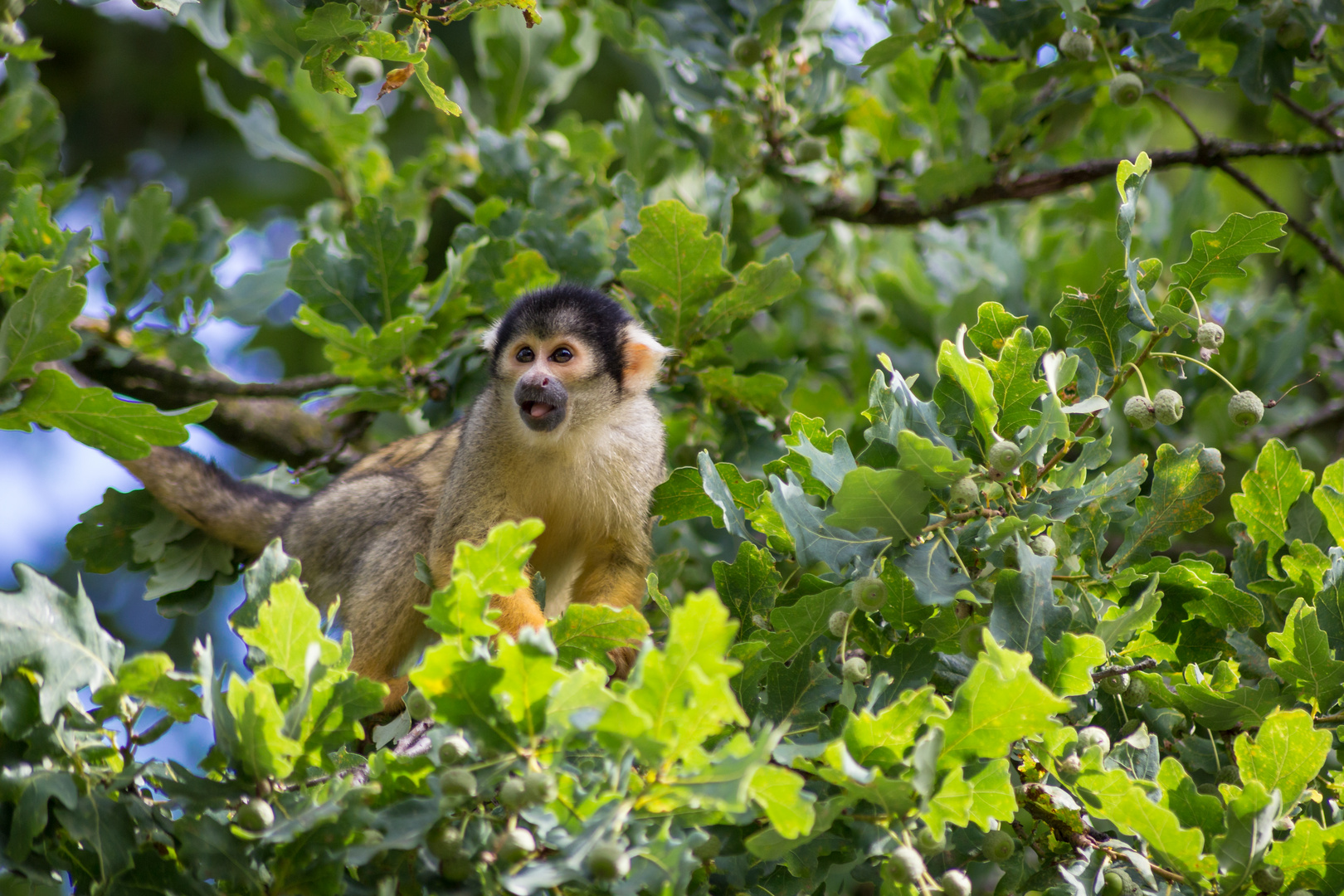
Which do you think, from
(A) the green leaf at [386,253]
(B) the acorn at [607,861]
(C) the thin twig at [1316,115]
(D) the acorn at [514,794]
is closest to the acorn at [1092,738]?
(B) the acorn at [607,861]

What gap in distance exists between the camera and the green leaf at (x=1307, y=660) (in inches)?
106

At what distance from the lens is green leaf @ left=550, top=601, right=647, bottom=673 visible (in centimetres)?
264

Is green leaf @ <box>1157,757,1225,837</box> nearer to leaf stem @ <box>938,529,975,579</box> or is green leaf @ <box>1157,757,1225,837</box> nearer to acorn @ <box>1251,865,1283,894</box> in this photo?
acorn @ <box>1251,865,1283,894</box>

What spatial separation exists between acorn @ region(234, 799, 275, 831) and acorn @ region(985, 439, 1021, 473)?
5.54 feet

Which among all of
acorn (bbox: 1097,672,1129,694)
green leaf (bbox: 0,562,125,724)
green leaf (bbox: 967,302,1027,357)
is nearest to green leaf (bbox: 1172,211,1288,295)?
green leaf (bbox: 967,302,1027,357)

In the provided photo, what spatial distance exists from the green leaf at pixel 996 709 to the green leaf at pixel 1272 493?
1.33 metres

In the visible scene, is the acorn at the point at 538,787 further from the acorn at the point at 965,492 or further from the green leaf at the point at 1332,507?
the green leaf at the point at 1332,507

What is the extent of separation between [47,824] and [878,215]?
14.4ft

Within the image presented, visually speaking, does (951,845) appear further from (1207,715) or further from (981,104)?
(981,104)

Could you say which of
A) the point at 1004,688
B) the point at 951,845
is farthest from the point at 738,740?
the point at 951,845

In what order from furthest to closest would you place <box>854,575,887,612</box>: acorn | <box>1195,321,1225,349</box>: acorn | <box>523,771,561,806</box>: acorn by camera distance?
<box>1195,321,1225,349</box>: acorn → <box>854,575,887,612</box>: acorn → <box>523,771,561,806</box>: acorn

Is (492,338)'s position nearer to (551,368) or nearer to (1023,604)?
(551,368)

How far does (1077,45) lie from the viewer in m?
3.99

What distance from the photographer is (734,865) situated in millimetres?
2549
